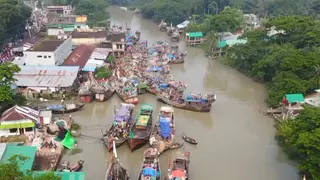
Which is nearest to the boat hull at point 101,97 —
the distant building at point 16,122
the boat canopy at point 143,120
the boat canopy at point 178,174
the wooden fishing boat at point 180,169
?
the boat canopy at point 143,120

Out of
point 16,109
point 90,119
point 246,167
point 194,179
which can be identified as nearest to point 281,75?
point 246,167

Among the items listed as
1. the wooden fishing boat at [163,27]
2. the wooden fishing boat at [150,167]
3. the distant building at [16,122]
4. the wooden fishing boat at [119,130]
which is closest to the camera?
the wooden fishing boat at [150,167]

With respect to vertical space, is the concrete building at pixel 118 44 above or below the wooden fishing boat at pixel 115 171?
above

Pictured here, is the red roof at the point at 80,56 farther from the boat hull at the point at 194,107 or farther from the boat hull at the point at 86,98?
the boat hull at the point at 194,107

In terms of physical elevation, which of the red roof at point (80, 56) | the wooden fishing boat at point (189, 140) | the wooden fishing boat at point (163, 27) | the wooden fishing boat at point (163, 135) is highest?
the wooden fishing boat at point (163, 27)

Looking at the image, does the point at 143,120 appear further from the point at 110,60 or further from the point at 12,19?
the point at 12,19

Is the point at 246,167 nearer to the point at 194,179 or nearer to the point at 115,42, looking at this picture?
the point at 194,179

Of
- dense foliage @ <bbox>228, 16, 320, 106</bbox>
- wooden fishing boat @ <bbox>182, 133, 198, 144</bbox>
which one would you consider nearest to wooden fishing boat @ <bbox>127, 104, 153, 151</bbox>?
wooden fishing boat @ <bbox>182, 133, 198, 144</bbox>

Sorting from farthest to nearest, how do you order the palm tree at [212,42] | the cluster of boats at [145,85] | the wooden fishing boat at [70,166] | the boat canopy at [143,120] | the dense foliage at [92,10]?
the dense foliage at [92,10] < the palm tree at [212,42] < the cluster of boats at [145,85] < the boat canopy at [143,120] < the wooden fishing boat at [70,166]
